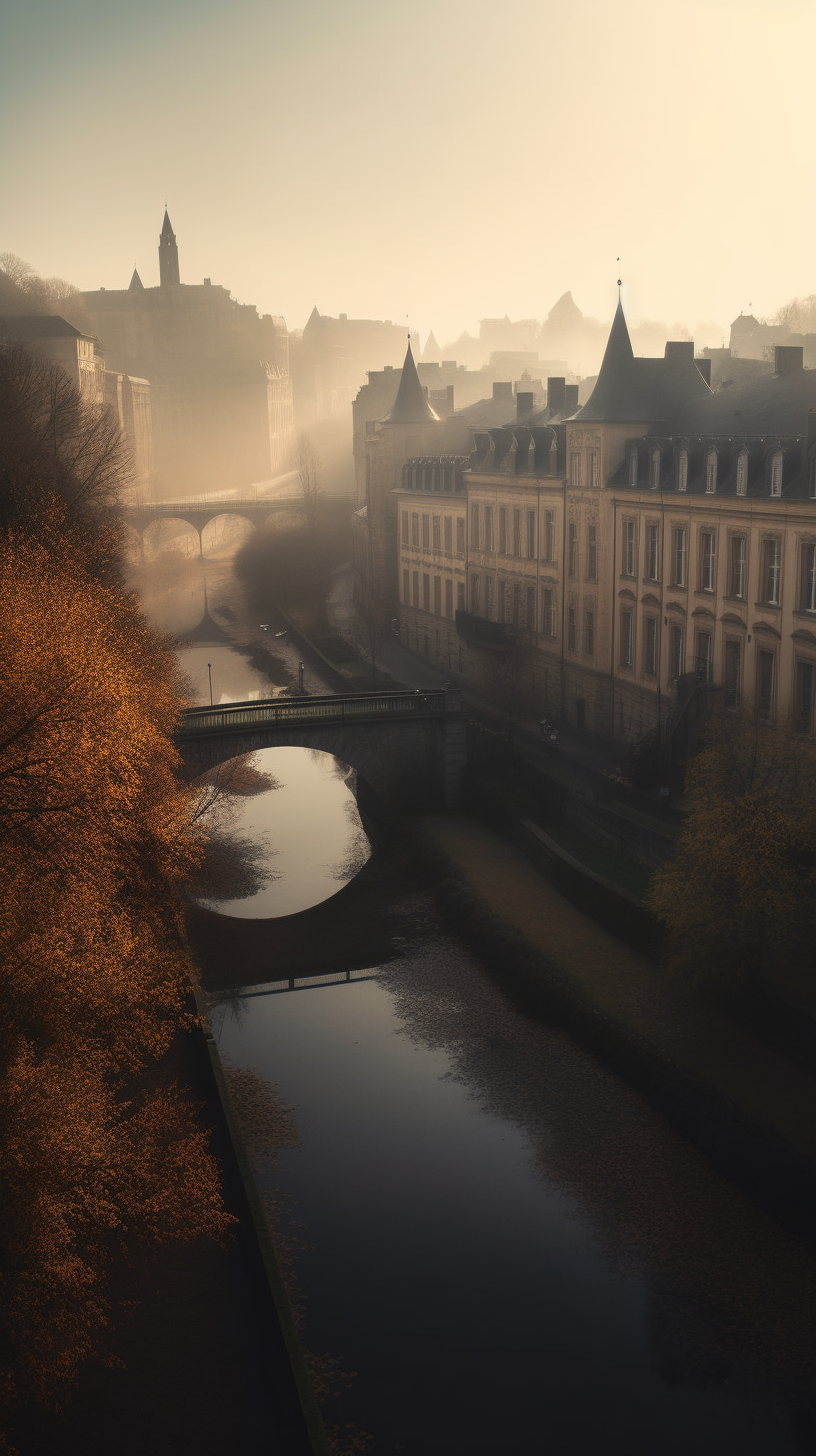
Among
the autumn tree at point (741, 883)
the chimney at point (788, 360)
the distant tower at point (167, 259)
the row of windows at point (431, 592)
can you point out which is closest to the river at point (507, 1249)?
the autumn tree at point (741, 883)

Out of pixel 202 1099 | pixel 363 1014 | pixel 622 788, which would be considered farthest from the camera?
pixel 622 788

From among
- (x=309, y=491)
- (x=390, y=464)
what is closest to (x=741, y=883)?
(x=390, y=464)

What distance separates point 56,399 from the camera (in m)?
49.0

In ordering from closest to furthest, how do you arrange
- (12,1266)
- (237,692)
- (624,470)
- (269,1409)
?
(12,1266) → (269,1409) → (624,470) → (237,692)

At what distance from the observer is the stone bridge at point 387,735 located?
125 ft

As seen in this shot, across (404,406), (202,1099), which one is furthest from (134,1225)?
(404,406)

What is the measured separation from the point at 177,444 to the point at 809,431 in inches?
4266

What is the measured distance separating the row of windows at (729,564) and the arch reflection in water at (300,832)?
1197 cm

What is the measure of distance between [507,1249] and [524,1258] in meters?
0.33

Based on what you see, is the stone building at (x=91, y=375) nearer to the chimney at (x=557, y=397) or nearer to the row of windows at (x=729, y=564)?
the chimney at (x=557, y=397)

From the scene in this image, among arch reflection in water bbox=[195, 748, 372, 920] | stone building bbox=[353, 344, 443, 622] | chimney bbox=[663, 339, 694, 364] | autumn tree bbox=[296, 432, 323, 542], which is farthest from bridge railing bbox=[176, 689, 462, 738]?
autumn tree bbox=[296, 432, 323, 542]

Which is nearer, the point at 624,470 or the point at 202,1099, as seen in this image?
the point at 202,1099

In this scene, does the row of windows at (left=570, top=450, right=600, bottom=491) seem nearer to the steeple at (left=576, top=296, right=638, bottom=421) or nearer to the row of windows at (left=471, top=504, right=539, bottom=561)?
the steeple at (left=576, top=296, right=638, bottom=421)

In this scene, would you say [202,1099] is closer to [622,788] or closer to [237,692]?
[622,788]
